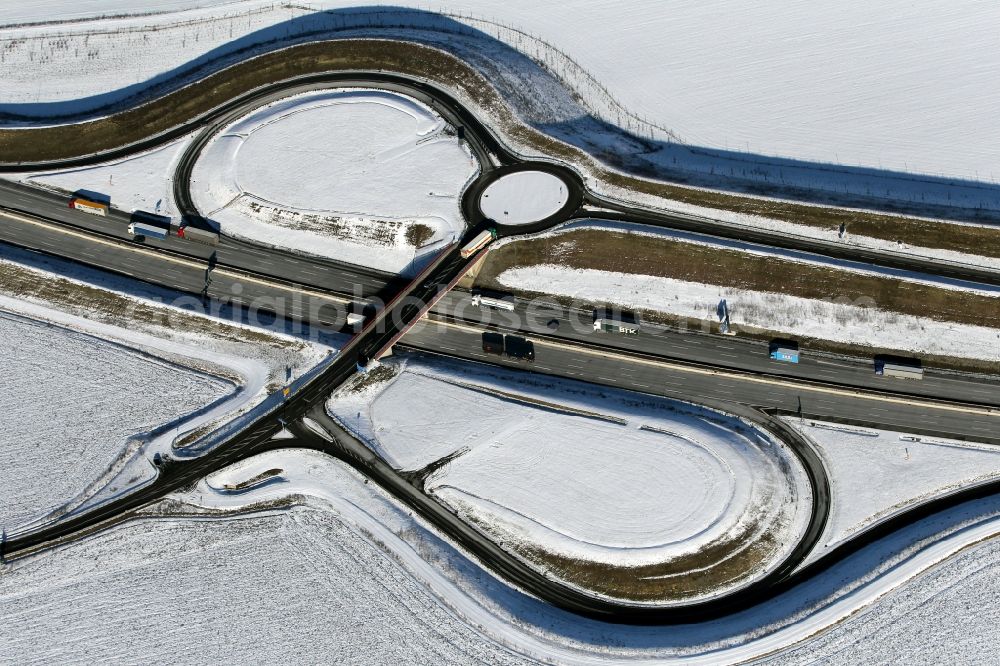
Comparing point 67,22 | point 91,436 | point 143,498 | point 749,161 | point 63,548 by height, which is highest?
point 67,22

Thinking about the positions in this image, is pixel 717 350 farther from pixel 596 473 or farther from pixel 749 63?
pixel 749 63

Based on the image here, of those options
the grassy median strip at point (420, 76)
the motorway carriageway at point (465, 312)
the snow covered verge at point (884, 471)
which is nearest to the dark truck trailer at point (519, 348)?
the motorway carriageway at point (465, 312)

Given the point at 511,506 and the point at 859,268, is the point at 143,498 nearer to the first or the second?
the point at 511,506

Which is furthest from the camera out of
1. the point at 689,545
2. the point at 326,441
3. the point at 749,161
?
the point at 749,161

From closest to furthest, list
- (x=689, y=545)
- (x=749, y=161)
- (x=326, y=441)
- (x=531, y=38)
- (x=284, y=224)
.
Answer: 1. (x=689, y=545)
2. (x=326, y=441)
3. (x=284, y=224)
4. (x=749, y=161)
5. (x=531, y=38)

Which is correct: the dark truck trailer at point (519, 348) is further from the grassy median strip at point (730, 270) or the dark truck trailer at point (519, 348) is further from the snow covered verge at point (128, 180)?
the snow covered verge at point (128, 180)

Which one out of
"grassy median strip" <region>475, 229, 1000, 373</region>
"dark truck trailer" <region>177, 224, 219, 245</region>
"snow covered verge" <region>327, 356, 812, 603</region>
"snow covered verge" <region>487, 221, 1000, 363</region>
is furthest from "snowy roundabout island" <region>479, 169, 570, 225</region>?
"dark truck trailer" <region>177, 224, 219, 245</region>

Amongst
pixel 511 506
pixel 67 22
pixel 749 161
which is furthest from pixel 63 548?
pixel 749 161

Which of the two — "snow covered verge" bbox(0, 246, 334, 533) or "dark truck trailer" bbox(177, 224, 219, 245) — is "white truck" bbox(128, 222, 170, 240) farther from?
"snow covered verge" bbox(0, 246, 334, 533)
